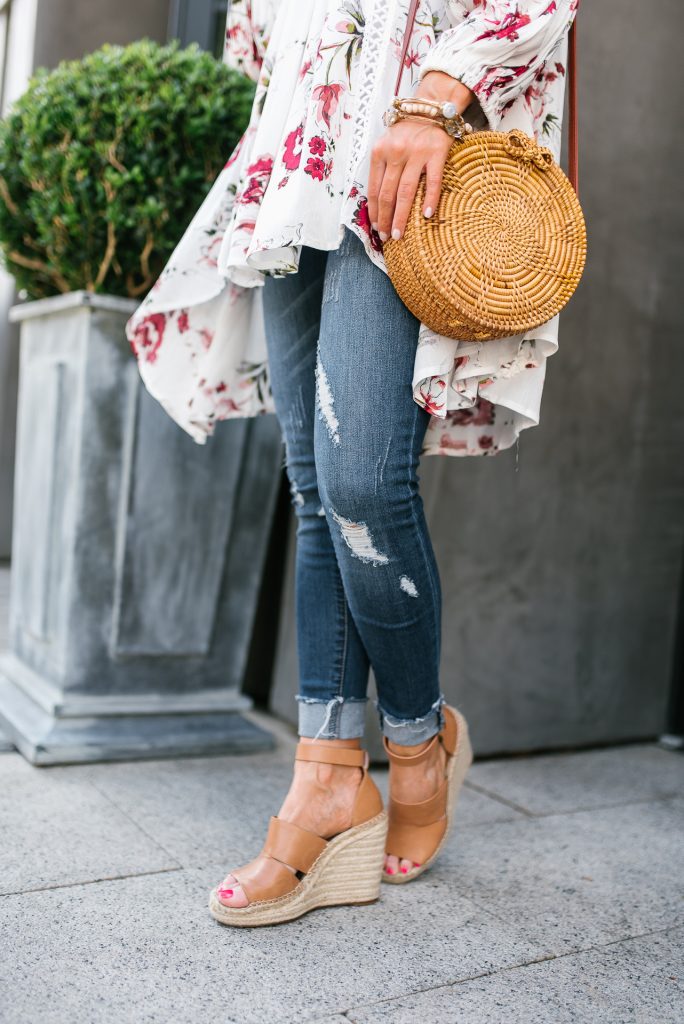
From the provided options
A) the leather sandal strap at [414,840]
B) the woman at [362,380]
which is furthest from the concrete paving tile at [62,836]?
the leather sandal strap at [414,840]

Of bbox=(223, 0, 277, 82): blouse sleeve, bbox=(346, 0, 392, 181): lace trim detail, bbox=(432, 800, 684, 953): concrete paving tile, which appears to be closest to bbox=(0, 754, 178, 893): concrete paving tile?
bbox=(432, 800, 684, 953): concrete paving tile

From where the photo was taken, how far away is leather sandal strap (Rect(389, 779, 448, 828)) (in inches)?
56.1

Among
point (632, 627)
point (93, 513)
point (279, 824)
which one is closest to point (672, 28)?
point (632, 627)

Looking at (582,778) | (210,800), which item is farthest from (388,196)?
(582,778)

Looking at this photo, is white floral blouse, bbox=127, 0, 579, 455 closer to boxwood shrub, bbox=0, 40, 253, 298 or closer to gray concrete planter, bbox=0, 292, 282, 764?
boxwood shrub, bbox=0, 40, 253, 298

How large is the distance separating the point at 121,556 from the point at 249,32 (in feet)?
3.20

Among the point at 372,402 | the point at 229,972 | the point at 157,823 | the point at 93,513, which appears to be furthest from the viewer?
the point at 93,513

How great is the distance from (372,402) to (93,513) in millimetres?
858

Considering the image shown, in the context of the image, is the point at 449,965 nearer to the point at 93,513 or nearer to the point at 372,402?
the point at 372,402

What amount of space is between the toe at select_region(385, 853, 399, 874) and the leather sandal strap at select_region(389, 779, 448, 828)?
2.0 inches

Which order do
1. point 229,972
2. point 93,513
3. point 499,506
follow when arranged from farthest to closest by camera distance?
point 499,506 → point 93,513 → point 229,972

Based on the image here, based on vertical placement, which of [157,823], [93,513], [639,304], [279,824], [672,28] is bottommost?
[157,823]

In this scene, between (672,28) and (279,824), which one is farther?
(672,28)

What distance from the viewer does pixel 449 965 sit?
1.19m
